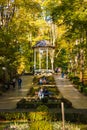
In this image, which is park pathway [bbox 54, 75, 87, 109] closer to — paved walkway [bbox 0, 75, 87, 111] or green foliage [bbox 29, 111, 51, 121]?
paved walkway [bbox 0, 75, 87, 111]

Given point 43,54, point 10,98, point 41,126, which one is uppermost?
point 41,126

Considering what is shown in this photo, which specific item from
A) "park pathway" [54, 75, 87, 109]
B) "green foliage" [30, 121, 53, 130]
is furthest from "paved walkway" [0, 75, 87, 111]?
"green foliage" [30, 121, 53, 130]

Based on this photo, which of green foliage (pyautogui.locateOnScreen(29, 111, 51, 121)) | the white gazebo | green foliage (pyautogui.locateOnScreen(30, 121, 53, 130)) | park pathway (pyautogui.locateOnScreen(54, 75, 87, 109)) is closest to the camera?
green foliage (pyautogui.locateOnScreen(30, 121, 53, 130))

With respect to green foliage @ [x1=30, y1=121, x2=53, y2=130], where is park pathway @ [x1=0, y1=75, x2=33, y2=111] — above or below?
below

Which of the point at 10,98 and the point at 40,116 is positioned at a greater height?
the point at 40,116

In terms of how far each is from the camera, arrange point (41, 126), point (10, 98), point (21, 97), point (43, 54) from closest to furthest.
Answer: point (41, 126), point (10, 98), point (21, 97), point (43, 54)

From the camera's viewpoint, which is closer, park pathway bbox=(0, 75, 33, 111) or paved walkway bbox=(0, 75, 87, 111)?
park pathway bbox=(0, 75, 33, 111)

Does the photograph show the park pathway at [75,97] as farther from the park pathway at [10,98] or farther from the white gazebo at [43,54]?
the white gazebo at [43,54]

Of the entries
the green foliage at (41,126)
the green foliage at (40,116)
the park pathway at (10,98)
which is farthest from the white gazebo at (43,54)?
the green foliage at (41,126)

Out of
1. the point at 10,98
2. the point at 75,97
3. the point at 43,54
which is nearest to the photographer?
the point at 10,98

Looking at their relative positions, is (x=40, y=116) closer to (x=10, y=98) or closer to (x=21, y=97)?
(x=10, y=98)

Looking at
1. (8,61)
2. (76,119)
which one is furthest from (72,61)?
(76,119)

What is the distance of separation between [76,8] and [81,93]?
15990 millimetres

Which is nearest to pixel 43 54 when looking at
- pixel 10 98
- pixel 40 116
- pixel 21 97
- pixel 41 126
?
pixel 21 97
